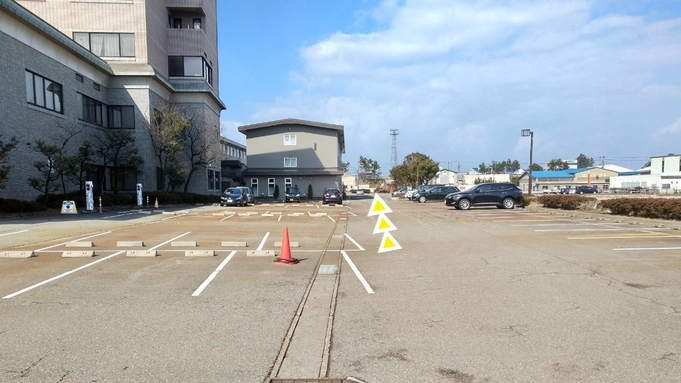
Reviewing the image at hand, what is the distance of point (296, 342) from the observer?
4332 mm

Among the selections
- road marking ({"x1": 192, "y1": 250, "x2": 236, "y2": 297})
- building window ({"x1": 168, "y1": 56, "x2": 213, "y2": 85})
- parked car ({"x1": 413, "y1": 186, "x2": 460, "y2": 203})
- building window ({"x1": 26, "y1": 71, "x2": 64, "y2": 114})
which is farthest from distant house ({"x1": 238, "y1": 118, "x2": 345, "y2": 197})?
road marking ({"x1": 192, "y1": 250, "x2": 236, "y2": 297})

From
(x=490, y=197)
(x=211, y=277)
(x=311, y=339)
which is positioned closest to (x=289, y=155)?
(x=490, y=197)

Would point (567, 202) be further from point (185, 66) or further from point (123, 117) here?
point (185, 66)

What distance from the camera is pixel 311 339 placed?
4418 millimetres

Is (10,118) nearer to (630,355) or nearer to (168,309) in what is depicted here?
(168,309)

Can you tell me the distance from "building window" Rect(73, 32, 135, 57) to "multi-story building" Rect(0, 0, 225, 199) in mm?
77

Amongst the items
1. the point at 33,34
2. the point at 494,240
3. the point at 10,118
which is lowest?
the point at 494,240

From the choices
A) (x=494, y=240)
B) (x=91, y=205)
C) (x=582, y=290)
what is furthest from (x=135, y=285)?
(x=91, y=205)

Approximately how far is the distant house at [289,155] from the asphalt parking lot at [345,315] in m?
38.7

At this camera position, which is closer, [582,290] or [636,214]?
[582,290]

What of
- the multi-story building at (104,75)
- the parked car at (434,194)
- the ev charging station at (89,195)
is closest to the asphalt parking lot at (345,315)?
the ev charging station at (89,195)

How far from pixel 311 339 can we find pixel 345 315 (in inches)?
35.4

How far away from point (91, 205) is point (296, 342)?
75.9 feet

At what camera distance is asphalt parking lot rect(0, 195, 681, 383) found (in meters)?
3.73
